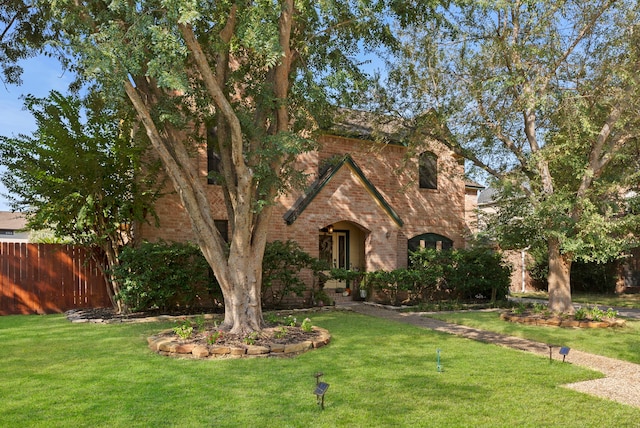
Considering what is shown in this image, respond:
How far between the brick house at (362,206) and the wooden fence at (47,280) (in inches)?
83.8

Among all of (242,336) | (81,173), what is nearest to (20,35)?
(81,173)

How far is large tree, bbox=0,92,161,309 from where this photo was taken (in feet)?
38.3

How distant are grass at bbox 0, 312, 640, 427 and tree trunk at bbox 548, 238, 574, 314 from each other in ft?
15.5

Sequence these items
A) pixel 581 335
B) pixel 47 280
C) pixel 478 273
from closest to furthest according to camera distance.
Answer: pixel 581 335 → pixel 47 280 → pixel 478 273

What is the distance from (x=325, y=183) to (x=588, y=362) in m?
10.1

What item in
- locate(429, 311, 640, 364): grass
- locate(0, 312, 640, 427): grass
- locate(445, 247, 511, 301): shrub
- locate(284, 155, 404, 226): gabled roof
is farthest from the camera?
locate(445, 247, 511, 301): shrub

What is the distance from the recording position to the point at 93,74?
7125 millimetres

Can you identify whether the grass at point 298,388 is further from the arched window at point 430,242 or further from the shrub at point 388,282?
the arched window at point 430,242

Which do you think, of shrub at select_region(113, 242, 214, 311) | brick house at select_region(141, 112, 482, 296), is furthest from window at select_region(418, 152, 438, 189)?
shrub at select_region(113, 242, 214, 311)

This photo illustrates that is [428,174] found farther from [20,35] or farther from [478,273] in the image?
[20,35]

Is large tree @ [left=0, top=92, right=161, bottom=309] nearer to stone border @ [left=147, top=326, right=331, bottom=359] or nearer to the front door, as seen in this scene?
stone border @ [left=147, top=326, right=331, bottom=359]

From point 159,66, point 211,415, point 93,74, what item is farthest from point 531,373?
point 93,74

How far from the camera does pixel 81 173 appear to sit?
11.9m

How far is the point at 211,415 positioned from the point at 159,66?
16.4ft
